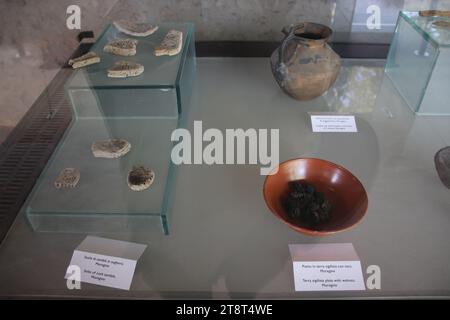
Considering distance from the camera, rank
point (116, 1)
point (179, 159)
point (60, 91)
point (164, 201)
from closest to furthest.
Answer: point (164, 201) → point (179, 159) → point (60, 91) → point (116, 1)

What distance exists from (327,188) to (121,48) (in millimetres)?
555

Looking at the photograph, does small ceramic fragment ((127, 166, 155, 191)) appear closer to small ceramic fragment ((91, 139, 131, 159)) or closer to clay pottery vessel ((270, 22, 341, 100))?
small ceramic fragment ((91, 139, 131, 159))


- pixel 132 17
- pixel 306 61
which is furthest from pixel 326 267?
pixel 132 17

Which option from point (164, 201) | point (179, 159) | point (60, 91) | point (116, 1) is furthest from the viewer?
point (116, 1)

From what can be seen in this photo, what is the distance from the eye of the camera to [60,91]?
871 mm

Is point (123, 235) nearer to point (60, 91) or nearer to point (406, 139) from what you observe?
point (60, 91)

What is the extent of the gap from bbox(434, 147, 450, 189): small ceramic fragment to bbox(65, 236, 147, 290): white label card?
0.56 m

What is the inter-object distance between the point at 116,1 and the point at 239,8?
1.12 feet

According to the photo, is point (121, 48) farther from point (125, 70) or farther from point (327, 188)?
point (327, 188)

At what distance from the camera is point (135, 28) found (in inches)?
36.2

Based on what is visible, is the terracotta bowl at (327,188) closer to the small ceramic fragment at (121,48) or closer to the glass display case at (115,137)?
the glass display case at (115,137)

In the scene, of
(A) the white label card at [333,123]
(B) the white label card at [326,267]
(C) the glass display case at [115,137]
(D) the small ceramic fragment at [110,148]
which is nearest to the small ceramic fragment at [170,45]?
(C) the glass display case at [115,137]

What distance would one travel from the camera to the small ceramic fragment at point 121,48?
0.83m

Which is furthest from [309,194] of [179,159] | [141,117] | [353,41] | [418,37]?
[353,41]
